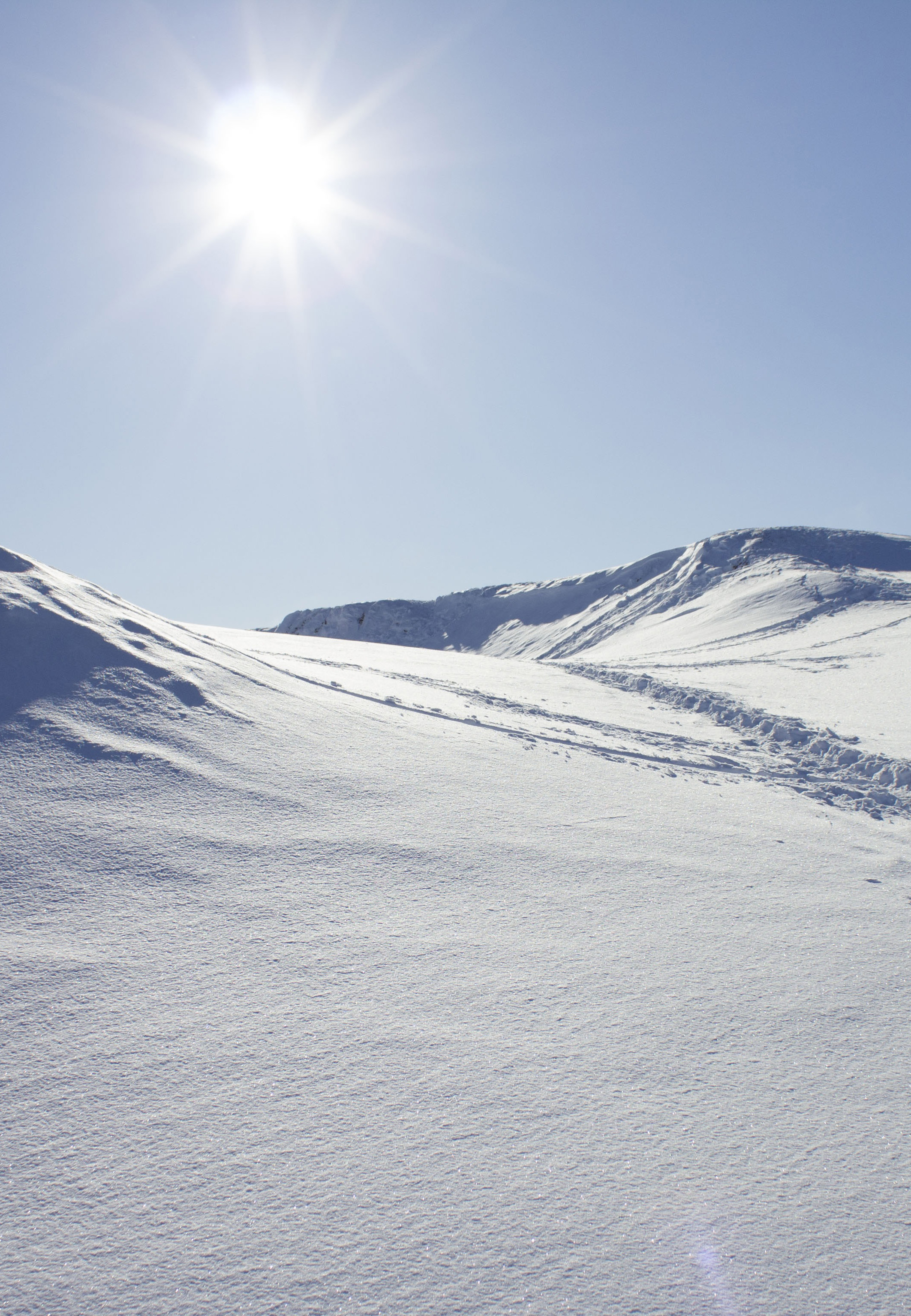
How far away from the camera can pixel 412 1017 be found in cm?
242

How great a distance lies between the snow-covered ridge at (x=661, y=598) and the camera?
25.8m

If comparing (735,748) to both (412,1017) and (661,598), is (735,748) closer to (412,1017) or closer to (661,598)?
(412,1017)

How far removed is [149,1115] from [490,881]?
182 centimetres

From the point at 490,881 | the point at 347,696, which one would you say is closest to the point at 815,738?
the point at 347,696

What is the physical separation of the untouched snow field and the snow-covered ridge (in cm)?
2077

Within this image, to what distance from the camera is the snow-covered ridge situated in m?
25.8

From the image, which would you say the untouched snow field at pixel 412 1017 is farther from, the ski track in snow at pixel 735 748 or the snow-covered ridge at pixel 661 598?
the snow-covered ridge at pixel 661 598

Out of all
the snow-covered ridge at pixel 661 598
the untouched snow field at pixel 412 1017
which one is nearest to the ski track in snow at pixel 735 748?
the untouched snow field at pixel 412 1017

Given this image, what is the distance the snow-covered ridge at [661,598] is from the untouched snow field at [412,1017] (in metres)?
20.8

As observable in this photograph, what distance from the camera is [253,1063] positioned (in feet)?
7.13

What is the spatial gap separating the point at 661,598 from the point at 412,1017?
35.6 metres

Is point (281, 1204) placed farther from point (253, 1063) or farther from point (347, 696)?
point (347, 696)

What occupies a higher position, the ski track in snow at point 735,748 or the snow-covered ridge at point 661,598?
the snow-covered ridge at point 661,598

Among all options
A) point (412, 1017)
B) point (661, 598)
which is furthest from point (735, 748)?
point (661, 598)
